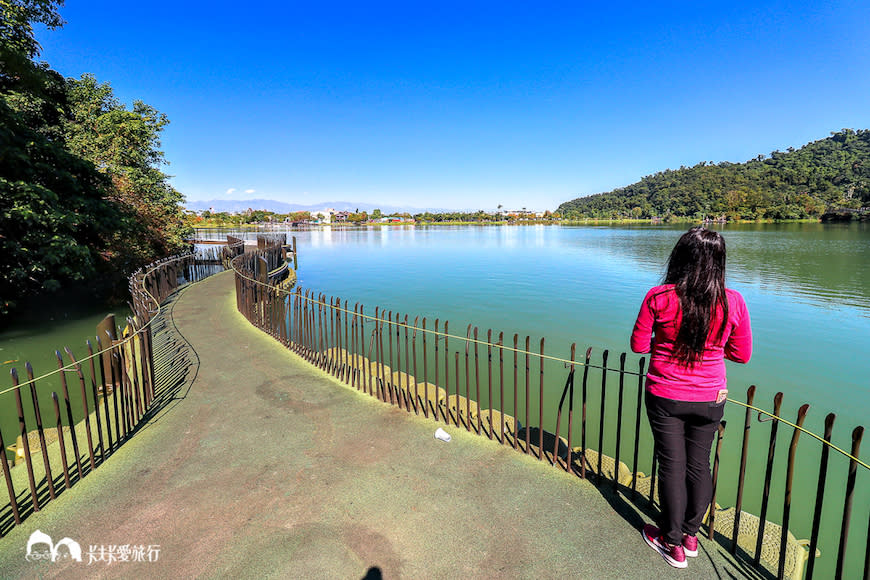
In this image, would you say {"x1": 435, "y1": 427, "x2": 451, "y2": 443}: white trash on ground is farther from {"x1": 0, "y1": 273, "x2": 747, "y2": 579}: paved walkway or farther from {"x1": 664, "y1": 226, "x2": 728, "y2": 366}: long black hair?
{"x1": 664, "y1": 226, "x2": 728, "y2": 366}: long black hair

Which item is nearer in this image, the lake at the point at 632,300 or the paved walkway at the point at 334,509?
the paved walkway at the point at 334,509

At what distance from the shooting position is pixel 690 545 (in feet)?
9.06

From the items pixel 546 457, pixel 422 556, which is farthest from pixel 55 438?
pixel 546 457

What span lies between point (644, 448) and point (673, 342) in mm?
4650

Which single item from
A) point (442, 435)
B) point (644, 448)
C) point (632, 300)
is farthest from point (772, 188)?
point (442, 435)

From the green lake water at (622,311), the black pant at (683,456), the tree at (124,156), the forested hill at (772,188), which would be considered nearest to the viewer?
the black pant at (683,456)

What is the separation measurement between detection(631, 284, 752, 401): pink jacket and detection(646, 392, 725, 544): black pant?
0.27ft

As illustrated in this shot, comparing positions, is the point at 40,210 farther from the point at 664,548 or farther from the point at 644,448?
the point at 644,448

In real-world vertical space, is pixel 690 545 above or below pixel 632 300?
above

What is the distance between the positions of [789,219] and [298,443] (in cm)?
13585

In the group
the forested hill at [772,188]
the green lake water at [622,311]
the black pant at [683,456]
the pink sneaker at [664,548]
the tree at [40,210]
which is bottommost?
the green lake water at [622,311]

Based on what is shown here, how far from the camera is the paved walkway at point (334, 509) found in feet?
9.02

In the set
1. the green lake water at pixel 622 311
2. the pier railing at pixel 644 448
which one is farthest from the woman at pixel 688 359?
the green lake water at pixel 622 311

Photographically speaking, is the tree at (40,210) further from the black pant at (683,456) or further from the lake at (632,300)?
the black pant at (683,456)
